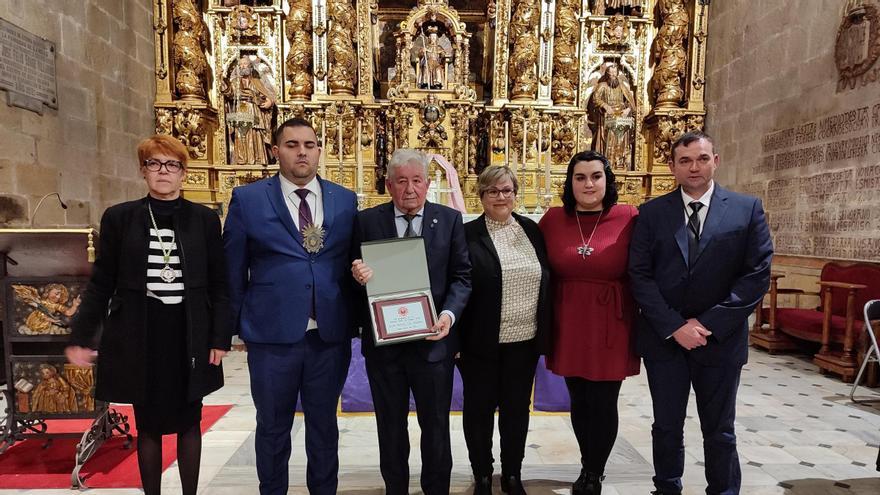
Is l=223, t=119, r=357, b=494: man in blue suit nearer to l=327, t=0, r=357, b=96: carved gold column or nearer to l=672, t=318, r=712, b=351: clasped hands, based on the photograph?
l=672, t=318, r=712, b=351: clasped hands

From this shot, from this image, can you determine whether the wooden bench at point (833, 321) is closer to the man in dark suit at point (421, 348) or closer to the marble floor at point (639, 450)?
the marble floor at point (639, 450)

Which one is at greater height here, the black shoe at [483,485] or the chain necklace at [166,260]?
the chain necklace at [166,260]

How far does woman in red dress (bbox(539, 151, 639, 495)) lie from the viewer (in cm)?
244

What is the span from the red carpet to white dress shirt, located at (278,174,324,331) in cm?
188

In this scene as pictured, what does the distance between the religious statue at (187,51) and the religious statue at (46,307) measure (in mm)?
6096

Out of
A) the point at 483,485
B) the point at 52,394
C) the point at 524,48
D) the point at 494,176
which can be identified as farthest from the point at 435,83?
the point at 483,485

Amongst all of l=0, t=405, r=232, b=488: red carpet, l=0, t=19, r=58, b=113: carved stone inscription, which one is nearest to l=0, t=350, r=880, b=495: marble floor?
l=0, t=405, r=232, b=488: red carpet

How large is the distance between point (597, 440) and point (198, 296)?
6.87 ft

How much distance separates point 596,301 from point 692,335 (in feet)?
1.48

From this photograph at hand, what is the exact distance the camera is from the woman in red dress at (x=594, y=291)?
2443mm

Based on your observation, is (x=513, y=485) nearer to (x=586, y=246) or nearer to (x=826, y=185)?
(x=586, y=246)

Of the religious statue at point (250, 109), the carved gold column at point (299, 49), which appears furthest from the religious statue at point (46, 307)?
the carved gold column at point (299, 49)

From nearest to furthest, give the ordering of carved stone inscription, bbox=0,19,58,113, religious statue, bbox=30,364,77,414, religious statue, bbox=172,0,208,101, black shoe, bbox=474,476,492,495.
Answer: black shoe, bbox=474,476,492,495, religious statue, bbox=30,364,77,414, carved stone inscription, bbox=0,19,58,113, religious statue, bbox=172,0,208,101

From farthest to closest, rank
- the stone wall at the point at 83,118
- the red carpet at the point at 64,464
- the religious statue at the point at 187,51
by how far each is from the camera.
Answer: the religious statue at the point at 187,51 → the stone wall at the point at 83,118 → the red carpet at the point at 64,464
